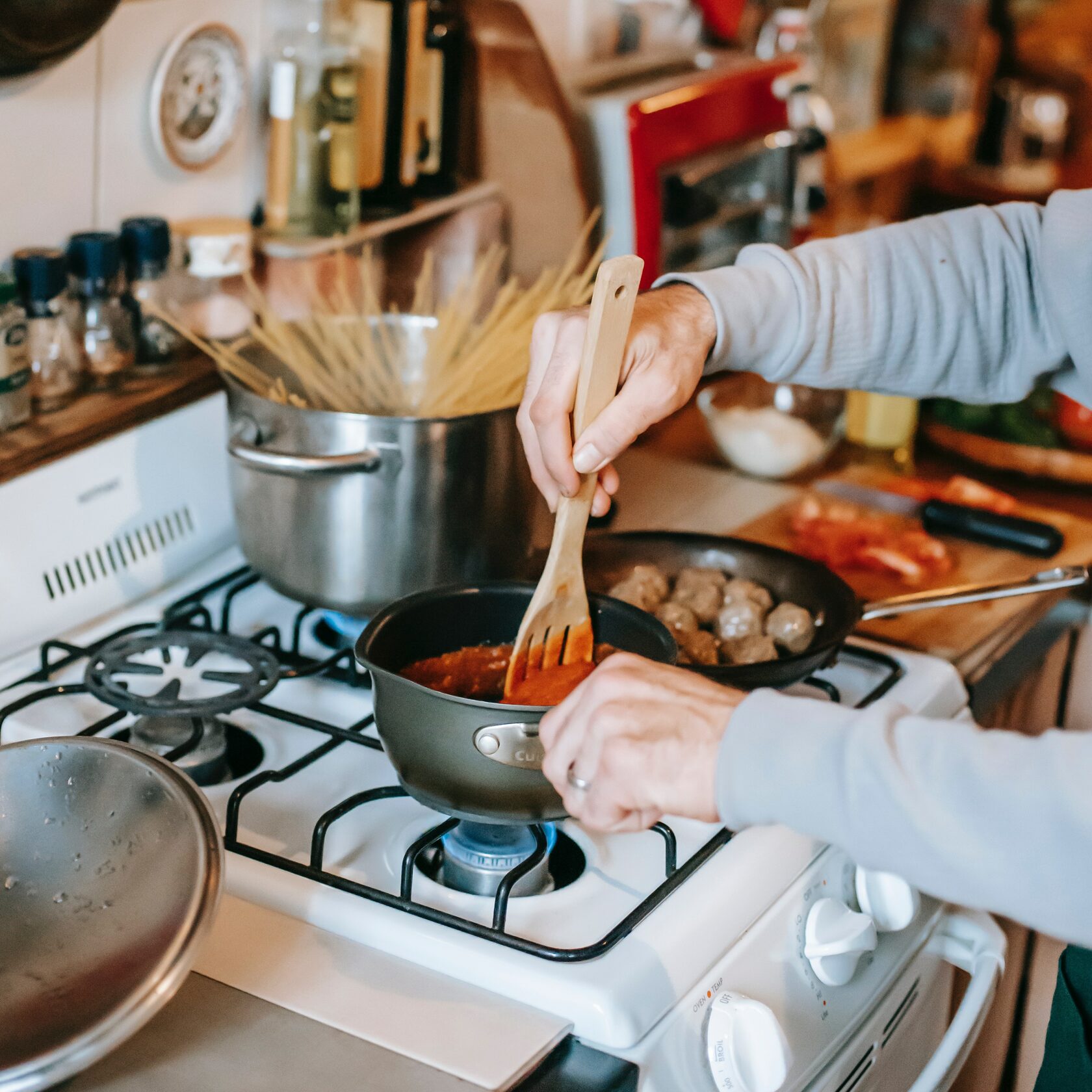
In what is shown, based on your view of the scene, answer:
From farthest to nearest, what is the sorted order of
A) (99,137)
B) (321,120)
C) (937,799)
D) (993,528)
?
(993,528) < (321,120) < (99,137) < (937,799)

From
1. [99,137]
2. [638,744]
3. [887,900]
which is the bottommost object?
[887,900]

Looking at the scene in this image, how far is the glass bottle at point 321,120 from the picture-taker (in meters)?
1.34

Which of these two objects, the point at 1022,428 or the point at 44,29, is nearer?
the point at 44,29

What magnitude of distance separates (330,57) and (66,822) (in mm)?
866

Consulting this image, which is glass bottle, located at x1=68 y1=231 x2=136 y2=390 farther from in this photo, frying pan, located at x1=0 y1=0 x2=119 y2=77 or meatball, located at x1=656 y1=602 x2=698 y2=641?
meatball, located at x1=656 y1=602 x2=698 y2=641

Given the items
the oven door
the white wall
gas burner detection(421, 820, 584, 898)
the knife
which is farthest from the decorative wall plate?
the oven door

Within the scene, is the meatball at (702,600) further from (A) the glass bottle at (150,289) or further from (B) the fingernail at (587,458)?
(A) the glass bottle at (150,289)

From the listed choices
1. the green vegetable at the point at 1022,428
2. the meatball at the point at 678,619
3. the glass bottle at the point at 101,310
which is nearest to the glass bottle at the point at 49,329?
the glass bottle at the point at 101,310

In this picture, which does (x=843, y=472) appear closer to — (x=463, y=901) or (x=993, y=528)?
(x=993, y=528)

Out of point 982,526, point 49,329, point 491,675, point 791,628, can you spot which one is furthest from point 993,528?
point 49,329

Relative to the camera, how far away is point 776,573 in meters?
1.19

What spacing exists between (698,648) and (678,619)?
0.04 m

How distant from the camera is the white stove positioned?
774 mm

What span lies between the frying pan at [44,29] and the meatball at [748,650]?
69 centimetres
